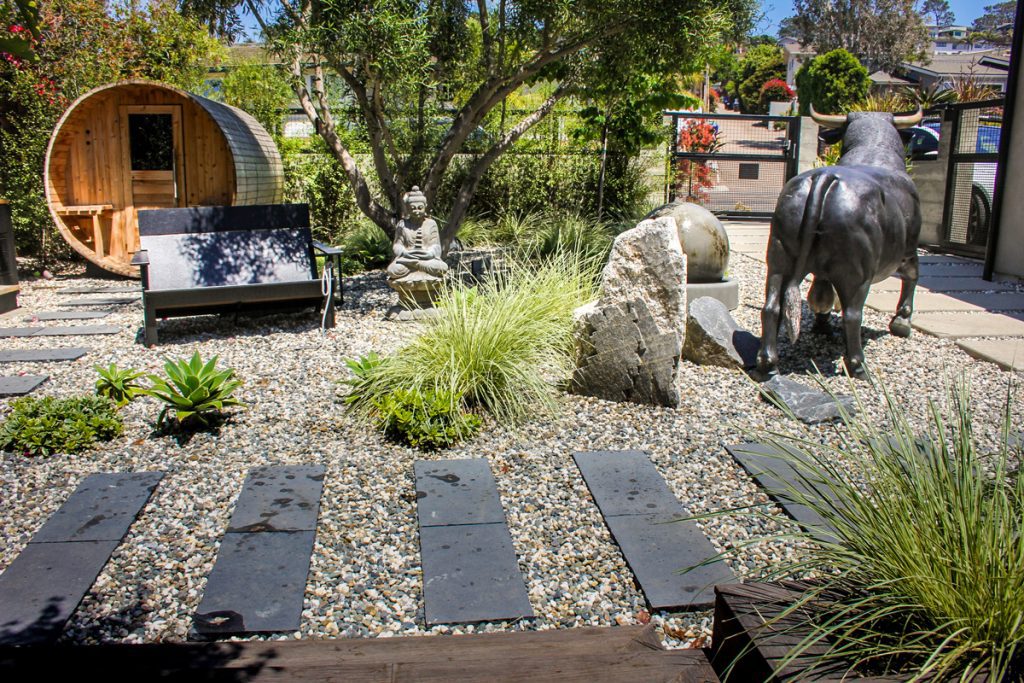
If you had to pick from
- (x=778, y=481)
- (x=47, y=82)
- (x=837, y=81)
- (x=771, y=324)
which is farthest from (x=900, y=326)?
(x=837, y=81)

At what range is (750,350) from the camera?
18.8 feet

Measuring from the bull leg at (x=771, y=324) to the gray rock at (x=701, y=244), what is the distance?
1.75 m

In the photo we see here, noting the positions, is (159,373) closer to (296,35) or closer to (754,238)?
(296,35)

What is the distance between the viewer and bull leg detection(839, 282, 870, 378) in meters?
5.09

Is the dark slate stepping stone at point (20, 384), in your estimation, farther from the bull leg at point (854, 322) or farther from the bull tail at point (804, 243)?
the bull leg at point (854, 322)

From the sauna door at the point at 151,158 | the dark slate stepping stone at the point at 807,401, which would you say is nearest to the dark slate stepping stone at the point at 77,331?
the sauna door at the point at 151,158

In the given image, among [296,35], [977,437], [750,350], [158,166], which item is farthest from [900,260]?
[158,166]

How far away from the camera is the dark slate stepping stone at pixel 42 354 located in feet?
19.7

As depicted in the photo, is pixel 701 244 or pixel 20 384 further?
pixel 701 244

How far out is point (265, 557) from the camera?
312 cm

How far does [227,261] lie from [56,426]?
9.96ft

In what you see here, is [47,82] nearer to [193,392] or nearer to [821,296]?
[193,392]

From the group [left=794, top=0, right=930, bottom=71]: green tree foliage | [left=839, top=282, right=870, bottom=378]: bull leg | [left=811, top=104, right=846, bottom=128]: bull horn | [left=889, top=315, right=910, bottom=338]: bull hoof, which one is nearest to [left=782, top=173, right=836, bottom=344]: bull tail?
[left=839, top=282, right=870, bottom=378]: bull leg

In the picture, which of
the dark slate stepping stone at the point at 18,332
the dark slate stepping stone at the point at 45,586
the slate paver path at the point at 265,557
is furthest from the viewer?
the dark slate stepping stone at the point at 18,332
